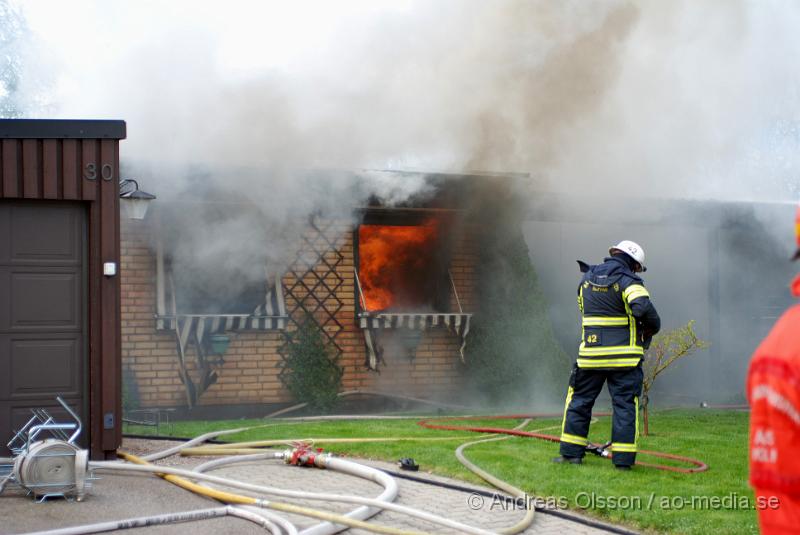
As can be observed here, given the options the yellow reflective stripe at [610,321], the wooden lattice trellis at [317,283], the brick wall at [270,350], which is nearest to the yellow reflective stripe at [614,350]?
the yellow reflective stripe at [610,321]

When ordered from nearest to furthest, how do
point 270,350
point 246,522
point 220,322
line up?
1. point 246,522
2. point 220,322
3. point 270,350

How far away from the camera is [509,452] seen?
709cm

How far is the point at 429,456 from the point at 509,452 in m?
0.67

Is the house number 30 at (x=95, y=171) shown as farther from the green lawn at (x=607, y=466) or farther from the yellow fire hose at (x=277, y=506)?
the green lawn at (x=607, y=466)

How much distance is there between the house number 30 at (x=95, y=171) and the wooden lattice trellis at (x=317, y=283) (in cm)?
428

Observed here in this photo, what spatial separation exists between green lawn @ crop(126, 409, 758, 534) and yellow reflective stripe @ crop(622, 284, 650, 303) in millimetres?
1274

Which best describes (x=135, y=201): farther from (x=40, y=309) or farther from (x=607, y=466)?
(x=607, y=466)

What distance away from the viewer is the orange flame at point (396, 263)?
11.9 m

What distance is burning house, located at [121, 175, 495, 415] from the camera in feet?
35.1

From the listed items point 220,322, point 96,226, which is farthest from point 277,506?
point 220,322

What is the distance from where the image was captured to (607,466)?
6.60m

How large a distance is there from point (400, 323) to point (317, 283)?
124 centimetres

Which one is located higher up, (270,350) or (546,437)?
(270,350)

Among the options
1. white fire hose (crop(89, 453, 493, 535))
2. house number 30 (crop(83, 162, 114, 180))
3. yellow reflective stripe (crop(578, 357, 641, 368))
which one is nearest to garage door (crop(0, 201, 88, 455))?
house number 30 (crop(83, 162, 114, 180))
